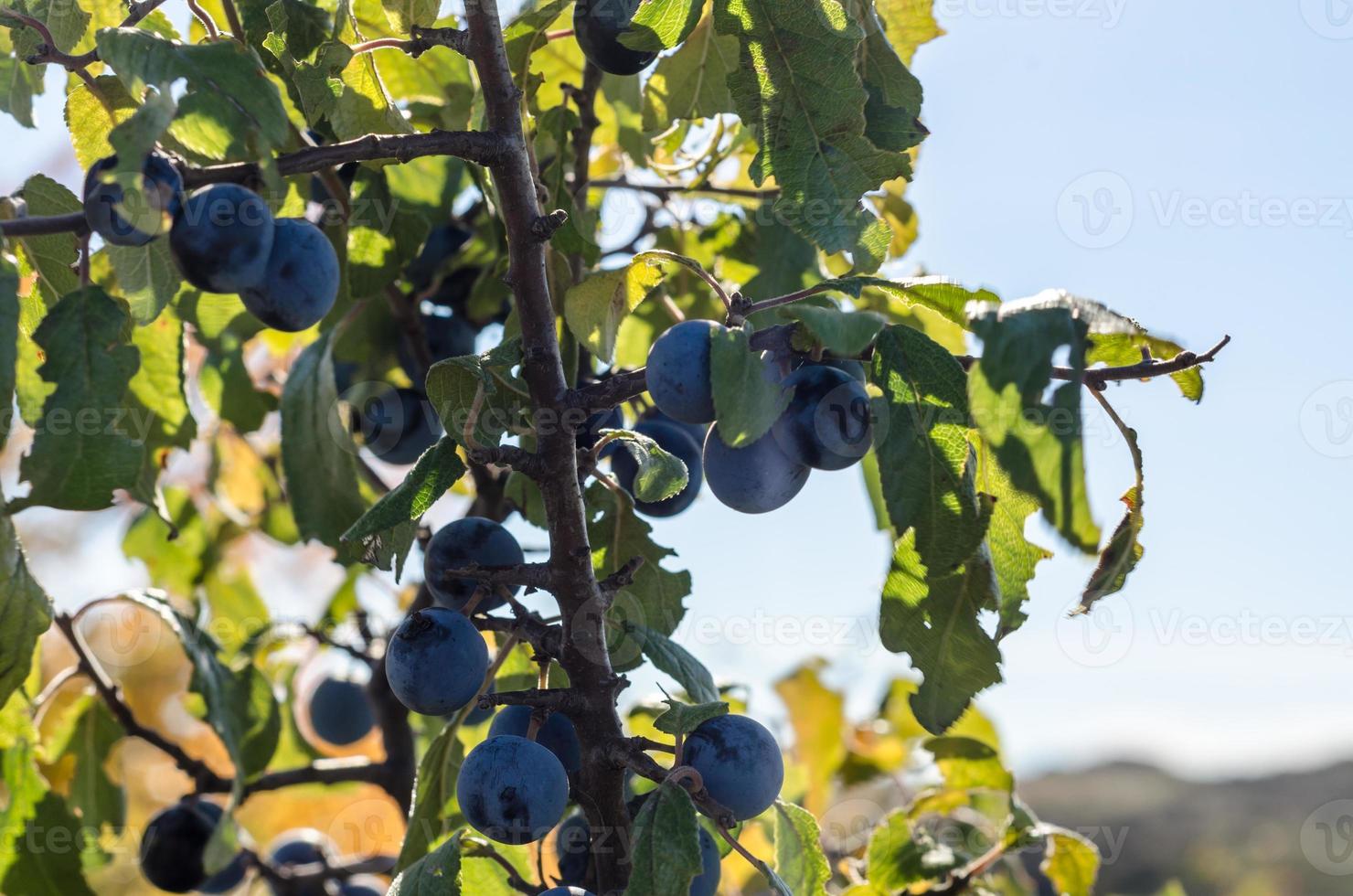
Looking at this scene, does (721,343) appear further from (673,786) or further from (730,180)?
(730,180)

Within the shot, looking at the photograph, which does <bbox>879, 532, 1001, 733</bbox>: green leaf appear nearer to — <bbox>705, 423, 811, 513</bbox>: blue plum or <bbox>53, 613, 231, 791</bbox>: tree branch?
<bbox>705, 423, 811, 513</bbox>: blue plum

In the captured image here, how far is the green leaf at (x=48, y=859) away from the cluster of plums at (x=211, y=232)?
2.72 feet

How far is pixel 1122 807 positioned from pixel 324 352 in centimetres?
1177

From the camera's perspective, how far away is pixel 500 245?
4.80ft

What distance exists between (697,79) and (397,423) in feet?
1.98

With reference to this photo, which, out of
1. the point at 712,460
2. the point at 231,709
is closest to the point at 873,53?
the point at 712,460

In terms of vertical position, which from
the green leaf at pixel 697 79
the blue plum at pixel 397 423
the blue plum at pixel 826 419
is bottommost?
the blue plum at pixel 826 419

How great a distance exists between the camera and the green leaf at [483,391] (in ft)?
3.14

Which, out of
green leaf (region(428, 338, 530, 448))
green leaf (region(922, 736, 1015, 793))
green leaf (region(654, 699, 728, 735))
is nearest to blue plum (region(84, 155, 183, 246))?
green leaf (region(428, 338, 530, 448))

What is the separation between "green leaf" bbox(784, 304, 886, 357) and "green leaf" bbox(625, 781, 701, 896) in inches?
14.6

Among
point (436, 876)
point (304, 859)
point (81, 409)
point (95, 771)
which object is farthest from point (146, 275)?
point (304, 859)

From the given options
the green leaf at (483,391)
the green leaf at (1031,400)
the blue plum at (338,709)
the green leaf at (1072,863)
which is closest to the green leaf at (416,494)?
the green leaf at (483,391)

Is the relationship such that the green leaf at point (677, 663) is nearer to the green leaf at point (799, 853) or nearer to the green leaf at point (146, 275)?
Answer: the green leaf at point (799, 853)

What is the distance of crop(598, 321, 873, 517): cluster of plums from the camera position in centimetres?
88
